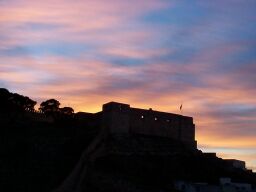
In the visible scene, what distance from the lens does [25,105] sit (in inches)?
2955

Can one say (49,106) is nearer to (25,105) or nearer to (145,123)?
(25,105)

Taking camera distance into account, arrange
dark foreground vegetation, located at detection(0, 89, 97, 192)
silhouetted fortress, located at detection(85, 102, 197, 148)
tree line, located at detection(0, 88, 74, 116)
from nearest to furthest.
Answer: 1. dark foreground vegetation, located at detection(0, 89, 97, 192)
2. silhouetted fortress, located at detection(85, 102, 197, 148)
3. tree line, located at detection(0, 88, 74, 116)

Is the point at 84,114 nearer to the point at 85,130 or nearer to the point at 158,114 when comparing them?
the point at 85,130

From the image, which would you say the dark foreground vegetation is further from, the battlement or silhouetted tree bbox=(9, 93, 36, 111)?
the battlement

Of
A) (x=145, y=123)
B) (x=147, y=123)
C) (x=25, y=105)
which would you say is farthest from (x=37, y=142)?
(x=25, y=105)

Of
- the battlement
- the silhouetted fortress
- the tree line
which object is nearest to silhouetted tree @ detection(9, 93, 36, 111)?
the tree line

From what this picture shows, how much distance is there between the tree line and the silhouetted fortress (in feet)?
33.2

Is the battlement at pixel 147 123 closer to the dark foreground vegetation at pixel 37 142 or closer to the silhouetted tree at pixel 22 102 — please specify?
the dark foreground vegetation at pixel 37 142

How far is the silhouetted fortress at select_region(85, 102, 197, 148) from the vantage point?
61.5 m

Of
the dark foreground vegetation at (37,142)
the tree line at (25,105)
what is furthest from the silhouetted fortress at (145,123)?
the tree line at (25,105)

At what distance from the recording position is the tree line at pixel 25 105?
7238cm

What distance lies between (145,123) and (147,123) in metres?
0.29

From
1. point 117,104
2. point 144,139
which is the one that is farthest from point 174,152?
point 117,104

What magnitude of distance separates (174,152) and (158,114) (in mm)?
5274
